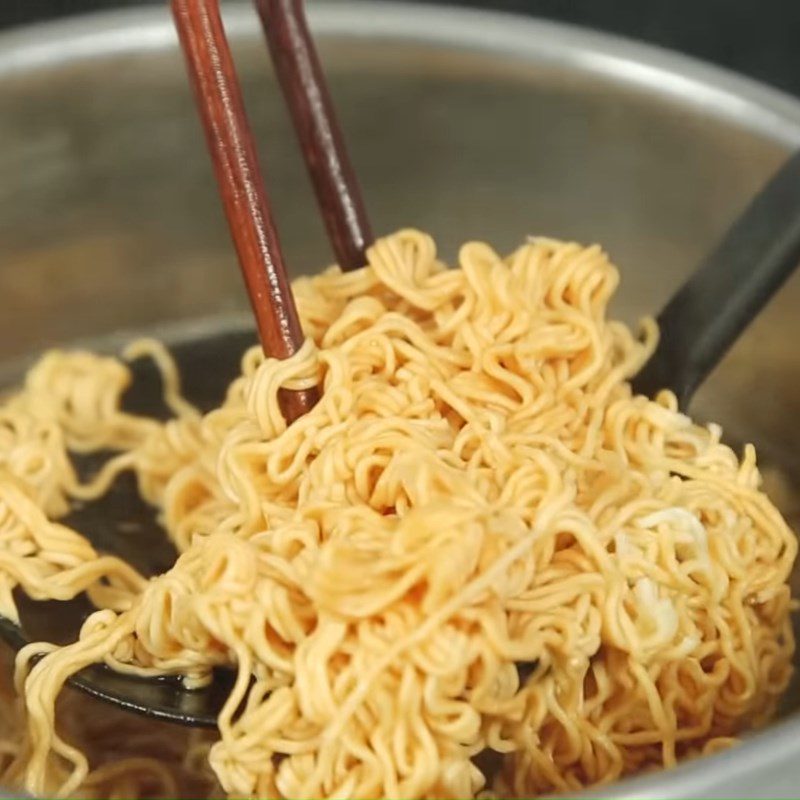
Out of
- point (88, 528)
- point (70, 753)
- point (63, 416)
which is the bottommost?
point (70, 753)

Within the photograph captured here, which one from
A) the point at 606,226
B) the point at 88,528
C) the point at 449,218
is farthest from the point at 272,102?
the point at 88,528

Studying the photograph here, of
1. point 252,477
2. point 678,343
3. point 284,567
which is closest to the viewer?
point 284,567

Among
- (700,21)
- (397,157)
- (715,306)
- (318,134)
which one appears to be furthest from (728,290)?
(700,21)

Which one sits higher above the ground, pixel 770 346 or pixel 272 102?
pixel 272 102

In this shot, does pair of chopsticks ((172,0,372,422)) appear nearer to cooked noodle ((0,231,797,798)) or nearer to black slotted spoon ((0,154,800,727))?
cooked noodle ((0,231,797,798))

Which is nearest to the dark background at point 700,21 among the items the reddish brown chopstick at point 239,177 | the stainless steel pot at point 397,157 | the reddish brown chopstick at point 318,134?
the stainless steel pot at point 397,157

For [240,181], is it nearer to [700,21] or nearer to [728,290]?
[728,290]

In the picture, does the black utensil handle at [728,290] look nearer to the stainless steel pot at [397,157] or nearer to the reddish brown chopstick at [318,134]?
the stainless steel pot at [397,157]

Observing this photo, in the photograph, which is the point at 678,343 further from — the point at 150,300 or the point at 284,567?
the point at 150,300
